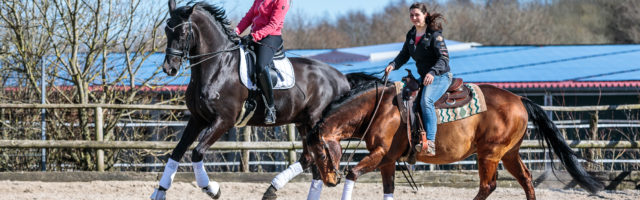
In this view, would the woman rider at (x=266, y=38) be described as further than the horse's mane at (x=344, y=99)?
Yes

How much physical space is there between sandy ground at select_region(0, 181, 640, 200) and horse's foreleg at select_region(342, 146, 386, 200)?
2.89 meters

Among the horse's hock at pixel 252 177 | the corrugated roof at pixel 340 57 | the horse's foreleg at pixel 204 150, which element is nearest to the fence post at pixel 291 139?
the horse's hock at pixel 252 177

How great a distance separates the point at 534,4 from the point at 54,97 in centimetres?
4341

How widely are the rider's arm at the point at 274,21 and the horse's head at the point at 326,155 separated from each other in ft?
6.06

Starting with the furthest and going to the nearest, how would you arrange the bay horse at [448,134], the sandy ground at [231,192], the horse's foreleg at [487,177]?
the sandy ground at [231,192] → the horse's foreleg at [487,177] → the bay horse at [448,134]

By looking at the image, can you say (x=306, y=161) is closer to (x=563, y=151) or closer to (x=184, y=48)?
(x=184, y=48)

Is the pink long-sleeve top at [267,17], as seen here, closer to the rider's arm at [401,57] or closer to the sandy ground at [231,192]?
the rider's arm at [401,57]

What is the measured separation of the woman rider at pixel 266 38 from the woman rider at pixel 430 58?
1529 mm

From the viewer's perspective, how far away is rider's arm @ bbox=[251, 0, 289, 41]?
7469 mm

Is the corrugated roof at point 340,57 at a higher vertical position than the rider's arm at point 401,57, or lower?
lower

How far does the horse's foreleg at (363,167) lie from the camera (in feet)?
19.2

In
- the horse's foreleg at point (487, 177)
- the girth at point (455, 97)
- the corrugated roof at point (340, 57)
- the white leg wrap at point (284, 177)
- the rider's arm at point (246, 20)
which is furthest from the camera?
the corrugated roof at point (340, 57)

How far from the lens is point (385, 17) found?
59.2 meters

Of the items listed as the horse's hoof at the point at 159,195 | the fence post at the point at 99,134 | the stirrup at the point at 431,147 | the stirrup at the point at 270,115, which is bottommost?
the fence post at the point at 99,134
